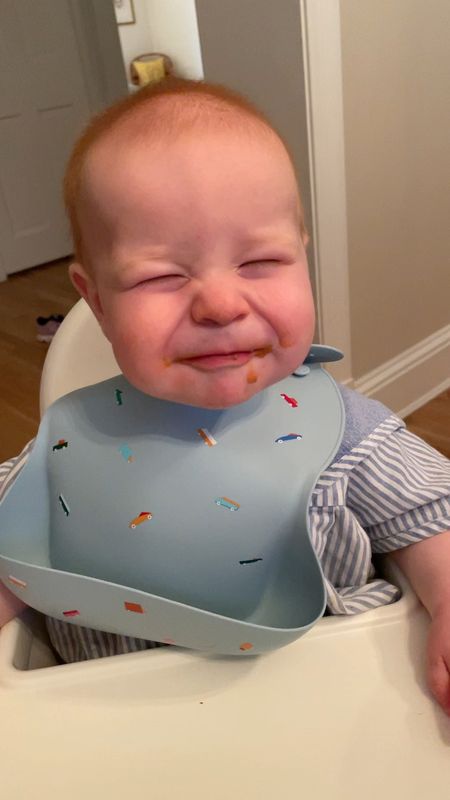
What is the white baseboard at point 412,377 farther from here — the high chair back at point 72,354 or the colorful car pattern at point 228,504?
the colorful car pattern at point 228,504

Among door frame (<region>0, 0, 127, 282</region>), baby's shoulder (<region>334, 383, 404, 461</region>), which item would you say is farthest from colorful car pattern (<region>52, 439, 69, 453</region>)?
door frame (<region>0, 0, 127, 282</region>)

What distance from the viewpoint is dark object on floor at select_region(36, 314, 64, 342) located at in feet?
8.30

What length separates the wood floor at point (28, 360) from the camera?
5.88 ft

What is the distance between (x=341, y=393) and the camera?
0.61m

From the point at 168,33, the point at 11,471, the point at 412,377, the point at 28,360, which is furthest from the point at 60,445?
the point at 168,33

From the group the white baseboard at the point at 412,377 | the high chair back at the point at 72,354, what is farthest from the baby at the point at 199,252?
the white baseboard at the point at 412,377

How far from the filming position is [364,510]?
59 cm

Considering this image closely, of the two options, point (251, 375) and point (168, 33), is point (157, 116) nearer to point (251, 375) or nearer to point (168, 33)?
point (251, 375)

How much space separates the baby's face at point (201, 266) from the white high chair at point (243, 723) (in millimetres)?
199

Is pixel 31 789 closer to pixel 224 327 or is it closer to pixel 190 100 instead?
pixel 224 327

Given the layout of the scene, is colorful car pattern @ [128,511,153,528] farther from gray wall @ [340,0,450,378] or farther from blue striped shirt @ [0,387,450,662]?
gray wall @ [340,0,450,378]

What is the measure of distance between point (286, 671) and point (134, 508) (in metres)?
0.17

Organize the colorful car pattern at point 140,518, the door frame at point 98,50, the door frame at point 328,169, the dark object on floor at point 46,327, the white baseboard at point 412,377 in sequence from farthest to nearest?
the door frame at point 98,50 → the dark object on floor at point 46,327 → the white baseboard at point 412,377 → the door frame at point 328,169 → the colorful car pattern at point 140,518

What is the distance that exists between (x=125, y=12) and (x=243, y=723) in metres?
3.79
